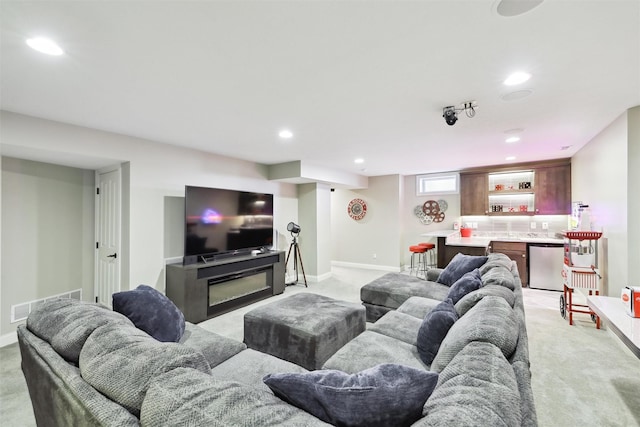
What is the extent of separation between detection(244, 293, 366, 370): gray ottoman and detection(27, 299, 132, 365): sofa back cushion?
1310mm

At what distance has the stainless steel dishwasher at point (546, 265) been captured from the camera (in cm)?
498

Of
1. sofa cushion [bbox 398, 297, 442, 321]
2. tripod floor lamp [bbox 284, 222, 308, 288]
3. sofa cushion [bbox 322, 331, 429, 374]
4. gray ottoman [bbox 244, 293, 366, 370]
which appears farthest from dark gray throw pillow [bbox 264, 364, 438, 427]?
tripod floor lamp [bbox 284, 222, 308, 288]

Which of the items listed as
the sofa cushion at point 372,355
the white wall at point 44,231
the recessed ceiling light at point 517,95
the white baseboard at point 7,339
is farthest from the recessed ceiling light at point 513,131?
the white baseboard at point 7,339

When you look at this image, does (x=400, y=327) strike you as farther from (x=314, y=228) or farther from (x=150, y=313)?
(x=314, y=228)

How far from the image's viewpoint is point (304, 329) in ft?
7.68

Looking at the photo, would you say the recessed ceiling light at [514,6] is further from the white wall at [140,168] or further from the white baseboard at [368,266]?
the white baseboard at [368,266]

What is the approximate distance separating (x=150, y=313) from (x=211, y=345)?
0.46 m

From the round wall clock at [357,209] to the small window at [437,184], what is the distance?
4.58 ft

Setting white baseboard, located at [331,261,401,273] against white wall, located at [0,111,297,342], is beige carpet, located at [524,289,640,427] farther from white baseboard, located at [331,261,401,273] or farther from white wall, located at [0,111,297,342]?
white wall, located at [0,111,297,342]

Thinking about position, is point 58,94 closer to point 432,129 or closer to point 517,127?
point 432,129

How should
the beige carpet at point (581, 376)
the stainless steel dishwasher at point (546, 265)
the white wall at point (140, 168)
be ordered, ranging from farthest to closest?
the stainless steel dishwasher at point (546, 265) < the white wall at point (140, 168) < the beige carpet at point (581, 376)

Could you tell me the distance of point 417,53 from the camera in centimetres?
177

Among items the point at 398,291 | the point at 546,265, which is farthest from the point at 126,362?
the point at 546,265

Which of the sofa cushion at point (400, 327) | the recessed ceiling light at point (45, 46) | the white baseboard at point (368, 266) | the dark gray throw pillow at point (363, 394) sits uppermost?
the recessed ceiling light at point (45, 46)
